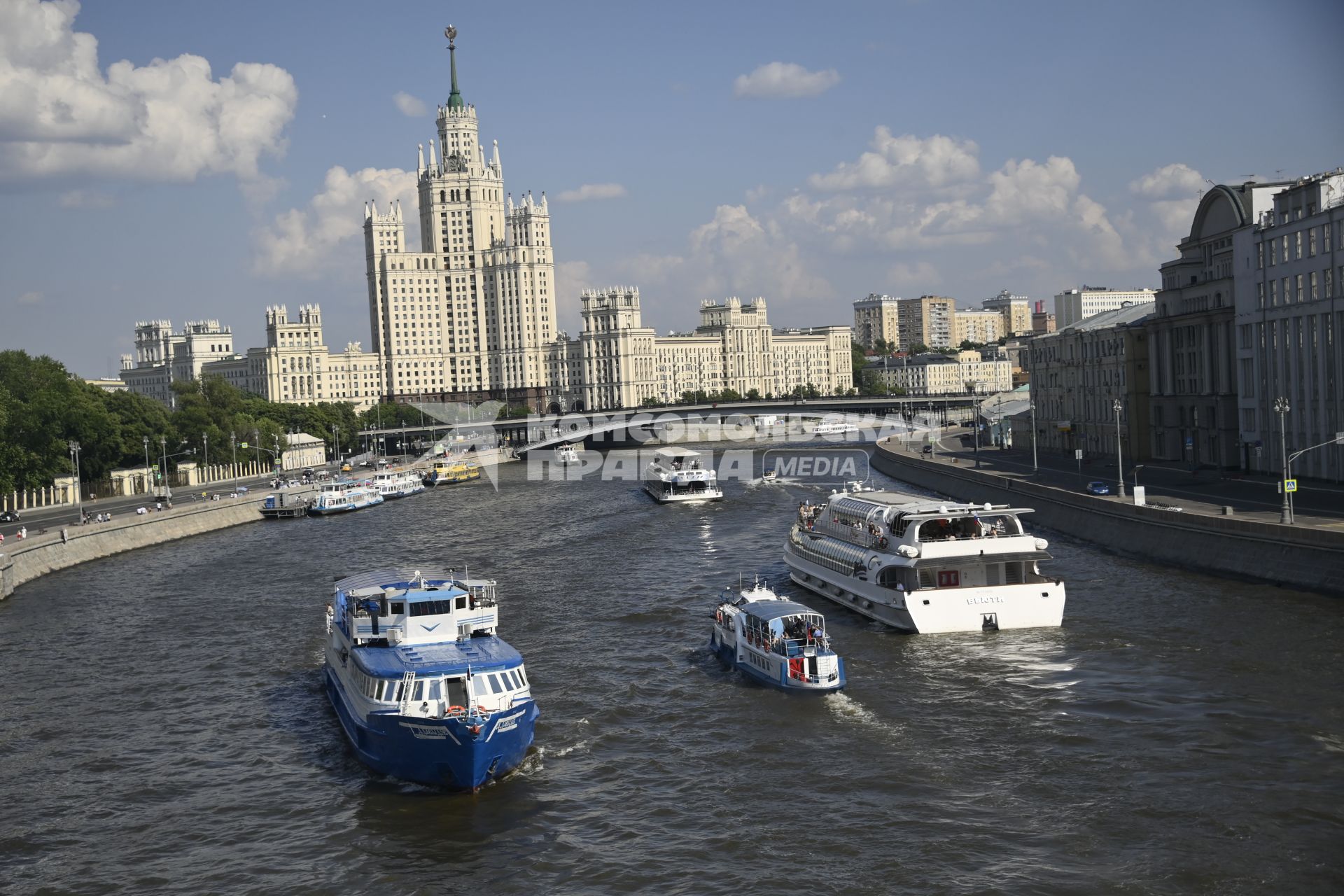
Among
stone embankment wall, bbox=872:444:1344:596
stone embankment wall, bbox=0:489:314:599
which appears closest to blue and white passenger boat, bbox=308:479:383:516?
stone embankment wall, bbox=0:489:314:599

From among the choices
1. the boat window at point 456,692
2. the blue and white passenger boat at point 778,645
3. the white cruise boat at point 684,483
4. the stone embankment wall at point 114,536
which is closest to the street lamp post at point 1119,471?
the blue and white passenger boat at point 778,645

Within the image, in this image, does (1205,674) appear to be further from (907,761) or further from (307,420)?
(307,420)

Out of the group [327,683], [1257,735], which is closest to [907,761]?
[1257,735]

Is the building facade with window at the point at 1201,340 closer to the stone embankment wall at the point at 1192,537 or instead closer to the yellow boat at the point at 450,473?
the stone embankment wall at the point at 1192,537

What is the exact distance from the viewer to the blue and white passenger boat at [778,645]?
37.9 m

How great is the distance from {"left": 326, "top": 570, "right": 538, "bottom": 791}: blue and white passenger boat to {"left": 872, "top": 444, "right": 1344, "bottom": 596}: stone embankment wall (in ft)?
93.5

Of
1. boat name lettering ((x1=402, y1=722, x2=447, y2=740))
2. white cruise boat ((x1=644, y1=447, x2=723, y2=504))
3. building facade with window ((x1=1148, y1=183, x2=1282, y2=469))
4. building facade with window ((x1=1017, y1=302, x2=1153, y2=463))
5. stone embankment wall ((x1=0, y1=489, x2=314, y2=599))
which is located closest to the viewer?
boat name lettering ((x1=402, y1=722, x2=447, y2=740))

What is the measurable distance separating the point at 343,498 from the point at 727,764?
83.2m

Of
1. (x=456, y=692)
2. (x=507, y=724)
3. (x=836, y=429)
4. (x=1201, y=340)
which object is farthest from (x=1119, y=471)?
(x=836, y=429)

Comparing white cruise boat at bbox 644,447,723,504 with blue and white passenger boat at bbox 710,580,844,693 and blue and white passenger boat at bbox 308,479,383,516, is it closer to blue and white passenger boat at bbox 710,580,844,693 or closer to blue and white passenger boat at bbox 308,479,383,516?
blue and white passenger boat at bbox 308,479,383,516

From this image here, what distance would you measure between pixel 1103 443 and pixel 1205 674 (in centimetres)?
6133

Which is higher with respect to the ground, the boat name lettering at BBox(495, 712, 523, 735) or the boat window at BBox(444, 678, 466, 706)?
the boat window at BBox(444, 678, 466, 706)

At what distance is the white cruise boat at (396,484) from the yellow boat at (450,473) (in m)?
5.05

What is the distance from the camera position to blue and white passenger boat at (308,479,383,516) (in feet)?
353
